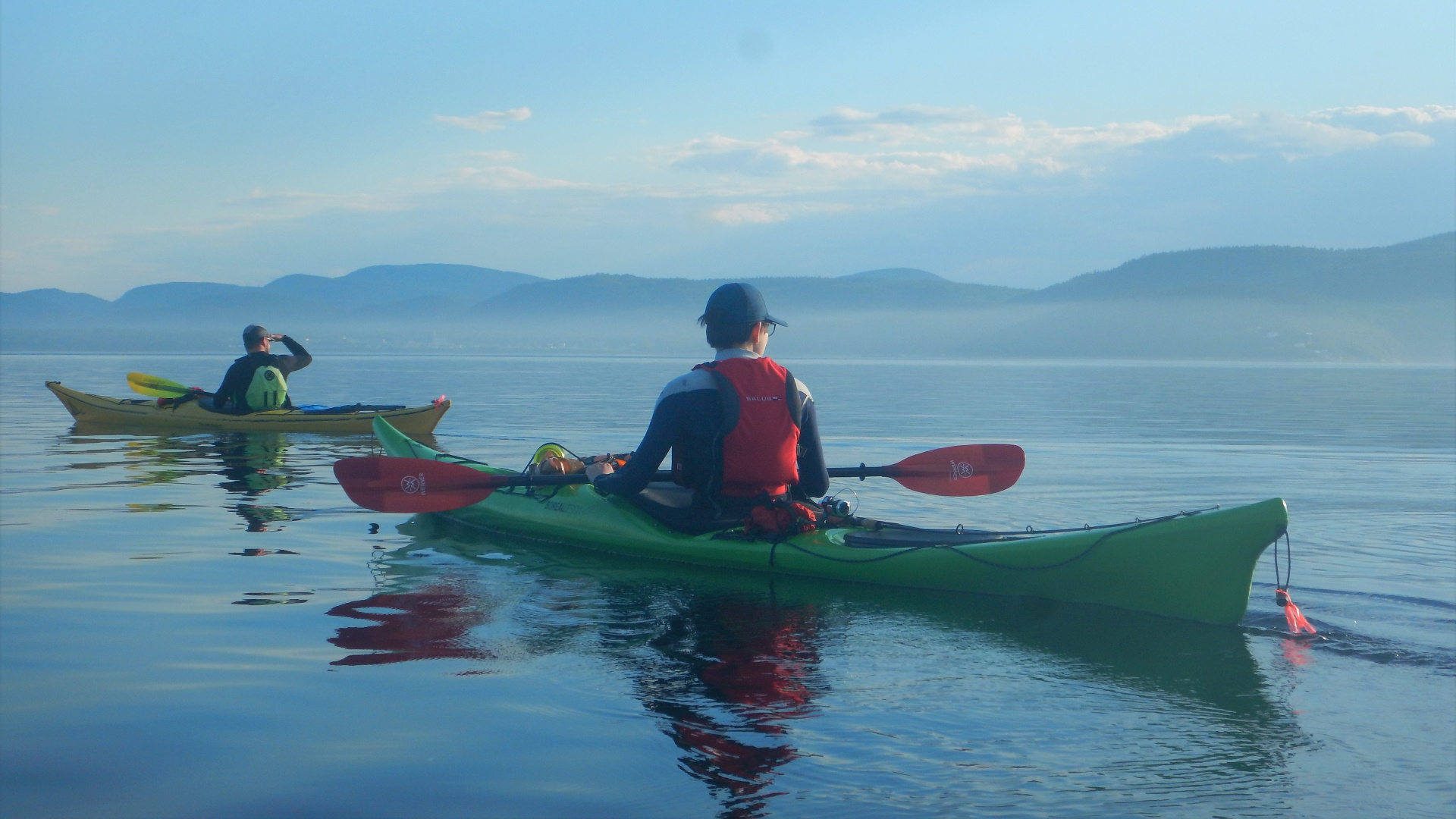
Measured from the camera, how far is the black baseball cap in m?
6.83

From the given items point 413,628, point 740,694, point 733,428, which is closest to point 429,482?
point 413,628

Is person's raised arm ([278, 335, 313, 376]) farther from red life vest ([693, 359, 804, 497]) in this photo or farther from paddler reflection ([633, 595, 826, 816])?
paddler reflection ([633, 595, 826, 816])

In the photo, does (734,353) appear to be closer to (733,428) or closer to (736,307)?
(736,307)

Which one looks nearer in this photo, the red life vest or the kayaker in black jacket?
the red life vest

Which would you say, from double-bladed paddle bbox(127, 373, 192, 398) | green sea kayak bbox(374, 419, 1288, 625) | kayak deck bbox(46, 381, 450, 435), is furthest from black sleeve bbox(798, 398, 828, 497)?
double-bladed paddle bbox(127, 373, 192, 398)

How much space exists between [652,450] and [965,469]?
2969 mm

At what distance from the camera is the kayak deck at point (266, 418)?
16031mm

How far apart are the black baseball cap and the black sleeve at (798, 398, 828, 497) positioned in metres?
0.65

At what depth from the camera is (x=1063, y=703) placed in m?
4.71

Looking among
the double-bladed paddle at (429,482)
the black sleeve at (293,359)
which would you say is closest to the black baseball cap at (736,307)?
the double-bladed paddle at (429,482)

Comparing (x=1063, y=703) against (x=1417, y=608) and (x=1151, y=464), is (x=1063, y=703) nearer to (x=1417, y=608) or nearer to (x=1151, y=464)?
(x=1417, y=608)

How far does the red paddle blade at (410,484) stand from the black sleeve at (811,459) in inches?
94.0

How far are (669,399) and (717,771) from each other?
320 cm

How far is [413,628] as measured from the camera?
19.8 feet
